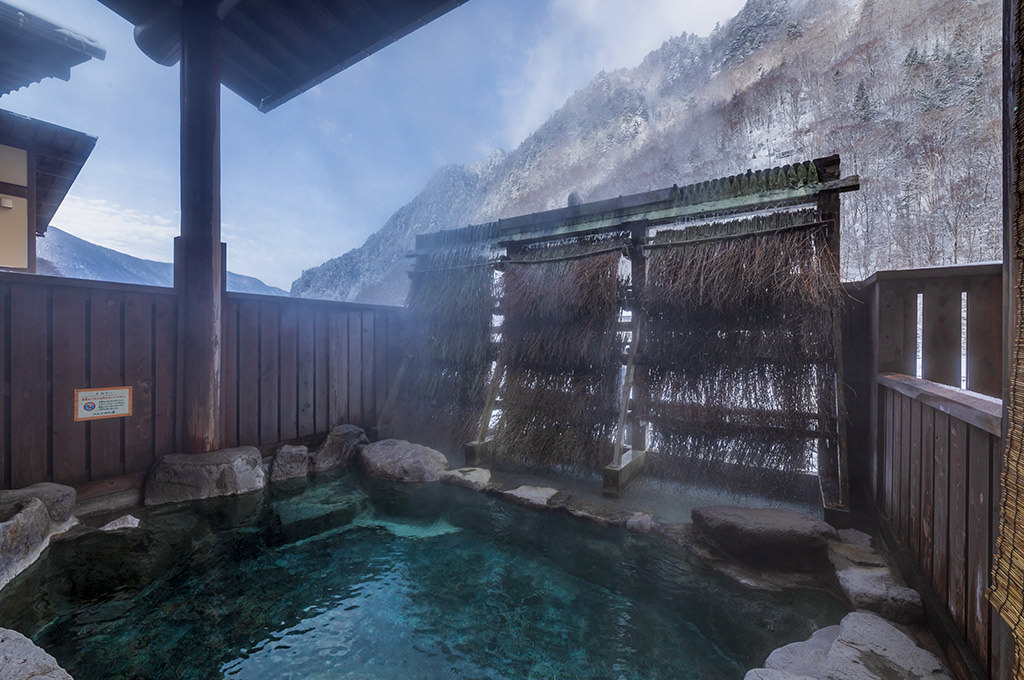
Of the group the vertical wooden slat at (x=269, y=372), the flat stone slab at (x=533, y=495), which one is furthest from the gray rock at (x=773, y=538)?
the vertical wooden slat at (x=269, y=372)

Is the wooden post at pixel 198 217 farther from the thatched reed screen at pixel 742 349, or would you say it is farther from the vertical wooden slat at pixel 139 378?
the thatched reed screen at pixel 742 349

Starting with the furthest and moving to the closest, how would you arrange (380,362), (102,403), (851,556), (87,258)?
(87,258)
(380,362)
(102,403)
(851,556)

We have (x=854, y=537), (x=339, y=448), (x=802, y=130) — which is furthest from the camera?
(x=802, y=130)

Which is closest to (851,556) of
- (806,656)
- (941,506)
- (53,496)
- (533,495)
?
(941,506)

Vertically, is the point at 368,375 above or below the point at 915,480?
above

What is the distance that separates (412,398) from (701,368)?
13.3 feet

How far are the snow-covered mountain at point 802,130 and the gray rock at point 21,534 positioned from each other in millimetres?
4841

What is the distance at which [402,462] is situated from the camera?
4.71 meters

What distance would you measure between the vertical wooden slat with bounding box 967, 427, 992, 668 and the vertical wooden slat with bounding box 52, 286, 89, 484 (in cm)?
600

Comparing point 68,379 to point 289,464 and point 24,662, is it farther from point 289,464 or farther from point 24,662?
point 24,662

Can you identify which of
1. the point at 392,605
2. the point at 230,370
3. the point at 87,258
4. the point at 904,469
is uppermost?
the point at 87,258

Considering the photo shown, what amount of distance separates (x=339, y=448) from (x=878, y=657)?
5203mm

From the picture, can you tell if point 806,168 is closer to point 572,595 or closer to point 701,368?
point 701,368

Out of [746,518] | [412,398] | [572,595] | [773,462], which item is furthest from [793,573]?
[412,398]
